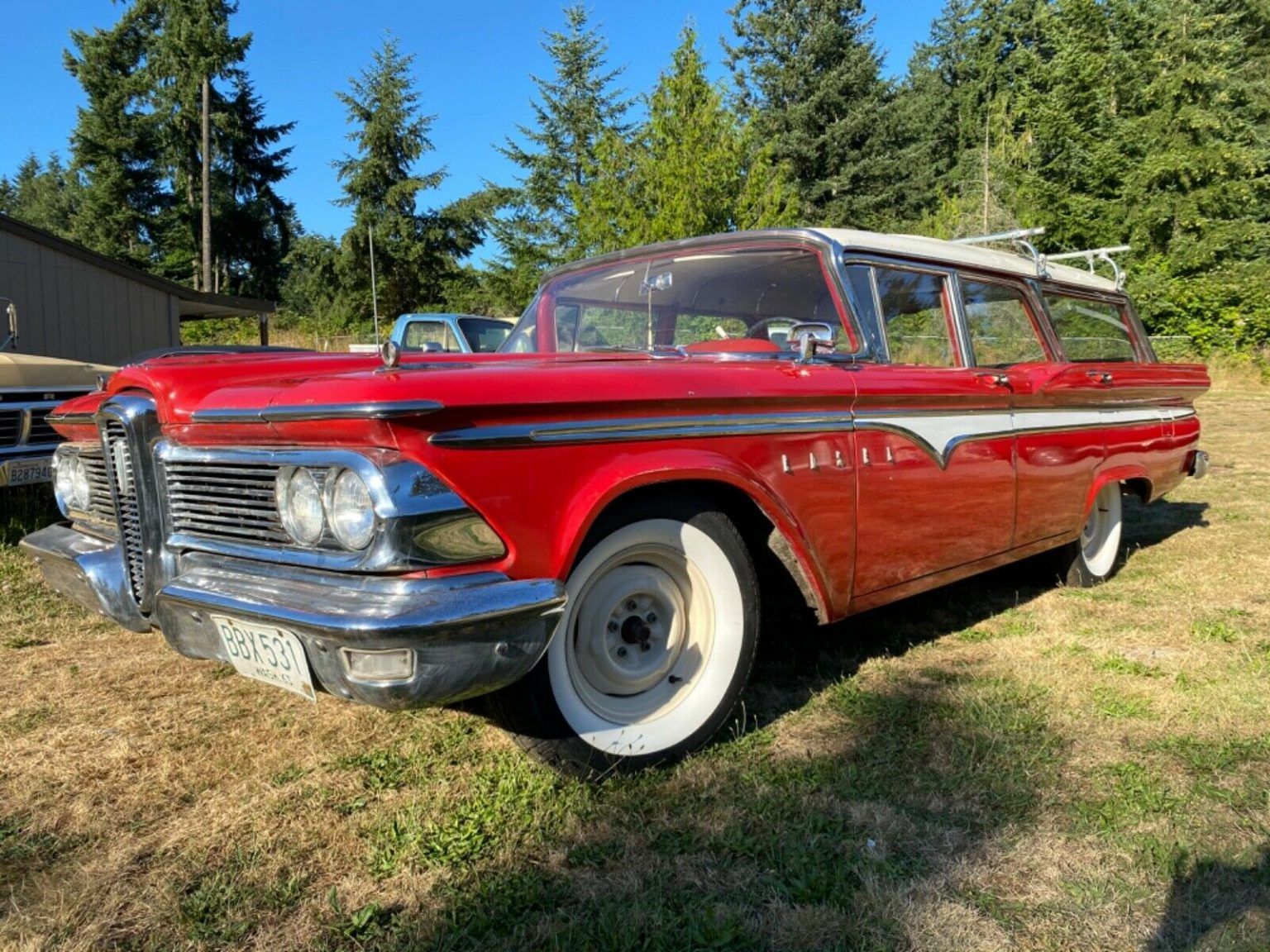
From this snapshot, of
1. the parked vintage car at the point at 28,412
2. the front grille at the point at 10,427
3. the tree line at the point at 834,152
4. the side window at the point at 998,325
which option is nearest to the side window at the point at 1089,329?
the side window at the point at 998,325

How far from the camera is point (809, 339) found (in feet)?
9.22

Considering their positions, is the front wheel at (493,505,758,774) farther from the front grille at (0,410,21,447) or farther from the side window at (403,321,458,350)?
the side window at (403,321,458,350)

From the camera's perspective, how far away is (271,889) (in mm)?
1968

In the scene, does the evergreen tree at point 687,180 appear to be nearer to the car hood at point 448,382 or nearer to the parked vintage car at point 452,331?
the parked vintage car at point 452,331

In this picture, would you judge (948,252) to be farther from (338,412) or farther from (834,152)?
(834,152)

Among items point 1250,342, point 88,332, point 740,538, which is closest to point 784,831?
point 740,538

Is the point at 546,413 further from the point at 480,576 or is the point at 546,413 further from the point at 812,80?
the point at 812,80

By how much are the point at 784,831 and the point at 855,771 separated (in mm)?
400

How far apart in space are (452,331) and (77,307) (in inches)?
243

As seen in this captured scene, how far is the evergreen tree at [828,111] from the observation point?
34156 mm

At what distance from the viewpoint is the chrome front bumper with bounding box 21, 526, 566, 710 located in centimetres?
185

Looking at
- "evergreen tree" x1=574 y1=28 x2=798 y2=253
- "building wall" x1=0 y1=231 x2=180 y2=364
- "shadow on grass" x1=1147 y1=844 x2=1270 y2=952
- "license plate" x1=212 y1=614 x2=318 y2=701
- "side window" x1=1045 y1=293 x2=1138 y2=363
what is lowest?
"shadow on grass" x1=1147 y1=844 x2=1270 y2=952

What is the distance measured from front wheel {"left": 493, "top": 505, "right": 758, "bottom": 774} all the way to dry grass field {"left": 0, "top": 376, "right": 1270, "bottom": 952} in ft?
0.42

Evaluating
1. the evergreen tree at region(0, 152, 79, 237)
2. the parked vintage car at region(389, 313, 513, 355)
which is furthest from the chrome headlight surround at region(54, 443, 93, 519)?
the evergreen tree at region(0, 152, 79, 237)
